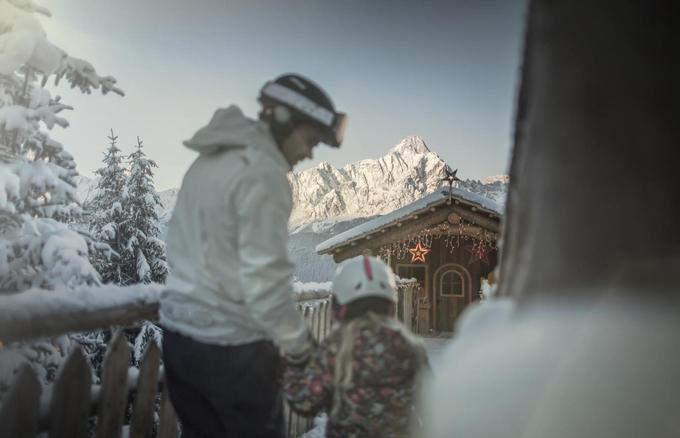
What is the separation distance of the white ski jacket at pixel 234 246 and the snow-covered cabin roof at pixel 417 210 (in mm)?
13942

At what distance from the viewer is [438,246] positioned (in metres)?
17.0

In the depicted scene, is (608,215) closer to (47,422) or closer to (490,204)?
(47,422)

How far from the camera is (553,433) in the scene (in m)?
0.97

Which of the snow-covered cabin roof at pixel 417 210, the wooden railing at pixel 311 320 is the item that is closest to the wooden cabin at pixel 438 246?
the snow-covered cabin roof at pixel 417 210

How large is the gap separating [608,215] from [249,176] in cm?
116

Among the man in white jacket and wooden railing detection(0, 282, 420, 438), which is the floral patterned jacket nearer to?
the man in white jacket

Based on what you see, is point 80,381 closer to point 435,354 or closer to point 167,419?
point 167,419

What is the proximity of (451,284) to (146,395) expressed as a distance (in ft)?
50.9

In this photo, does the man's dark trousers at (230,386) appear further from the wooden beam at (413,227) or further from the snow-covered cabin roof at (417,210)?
the wooden beam at (413,227)

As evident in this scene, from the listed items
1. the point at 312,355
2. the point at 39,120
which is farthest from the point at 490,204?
the point at 312,355

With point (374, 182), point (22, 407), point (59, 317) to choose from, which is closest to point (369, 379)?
point (59, 317)

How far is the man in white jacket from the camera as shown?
164 centimetres

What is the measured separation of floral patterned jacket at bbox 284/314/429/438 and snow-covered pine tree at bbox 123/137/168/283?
15.3 meters

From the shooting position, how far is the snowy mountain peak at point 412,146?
536 feet
